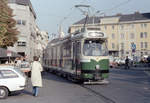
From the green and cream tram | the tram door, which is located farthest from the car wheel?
the tram door

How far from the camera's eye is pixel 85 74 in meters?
16.5

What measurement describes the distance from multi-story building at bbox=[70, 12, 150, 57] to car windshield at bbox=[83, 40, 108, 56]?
63.3m

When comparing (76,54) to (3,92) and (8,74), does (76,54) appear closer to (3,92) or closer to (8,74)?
(8,74)

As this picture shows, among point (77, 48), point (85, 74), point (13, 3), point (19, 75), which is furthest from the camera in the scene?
→ point (13, 3)

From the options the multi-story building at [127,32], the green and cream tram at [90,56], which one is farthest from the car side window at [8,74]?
the multi-story building at [127,32]

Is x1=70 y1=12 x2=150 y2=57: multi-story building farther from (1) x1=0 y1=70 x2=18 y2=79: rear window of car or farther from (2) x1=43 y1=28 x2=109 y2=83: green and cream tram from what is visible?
(1) x1=0 y1=70 x2=18 y2=79: rear window of car

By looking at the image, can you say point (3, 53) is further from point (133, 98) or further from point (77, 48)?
point (133, 98)

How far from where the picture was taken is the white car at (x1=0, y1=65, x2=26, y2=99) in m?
11.9

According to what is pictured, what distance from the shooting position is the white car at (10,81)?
39.0 ft

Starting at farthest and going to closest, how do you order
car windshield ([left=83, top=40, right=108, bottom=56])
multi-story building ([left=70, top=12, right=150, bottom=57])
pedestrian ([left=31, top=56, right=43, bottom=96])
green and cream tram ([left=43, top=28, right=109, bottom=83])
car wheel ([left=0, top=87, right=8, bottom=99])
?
multi-story building ([left=70, top=12, right=150, bottom=57])
car windshield ([left=83, top=40, right=108, bottom=56])
green and cream tram ([left=43, top=28, right=109, bottom=83])
pedestrian ([left=31, top=56, right=43, bottom=96])
car wheel ([left=0, top=87, right=8, bottom=99])

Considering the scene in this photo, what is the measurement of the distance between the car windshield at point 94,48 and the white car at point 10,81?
5.63 meters

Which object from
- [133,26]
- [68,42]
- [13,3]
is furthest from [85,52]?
[133,26]

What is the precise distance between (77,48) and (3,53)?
19.8 metres

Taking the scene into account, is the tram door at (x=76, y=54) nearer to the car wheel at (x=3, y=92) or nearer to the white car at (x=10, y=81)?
the white car at (x=10, y=81)
